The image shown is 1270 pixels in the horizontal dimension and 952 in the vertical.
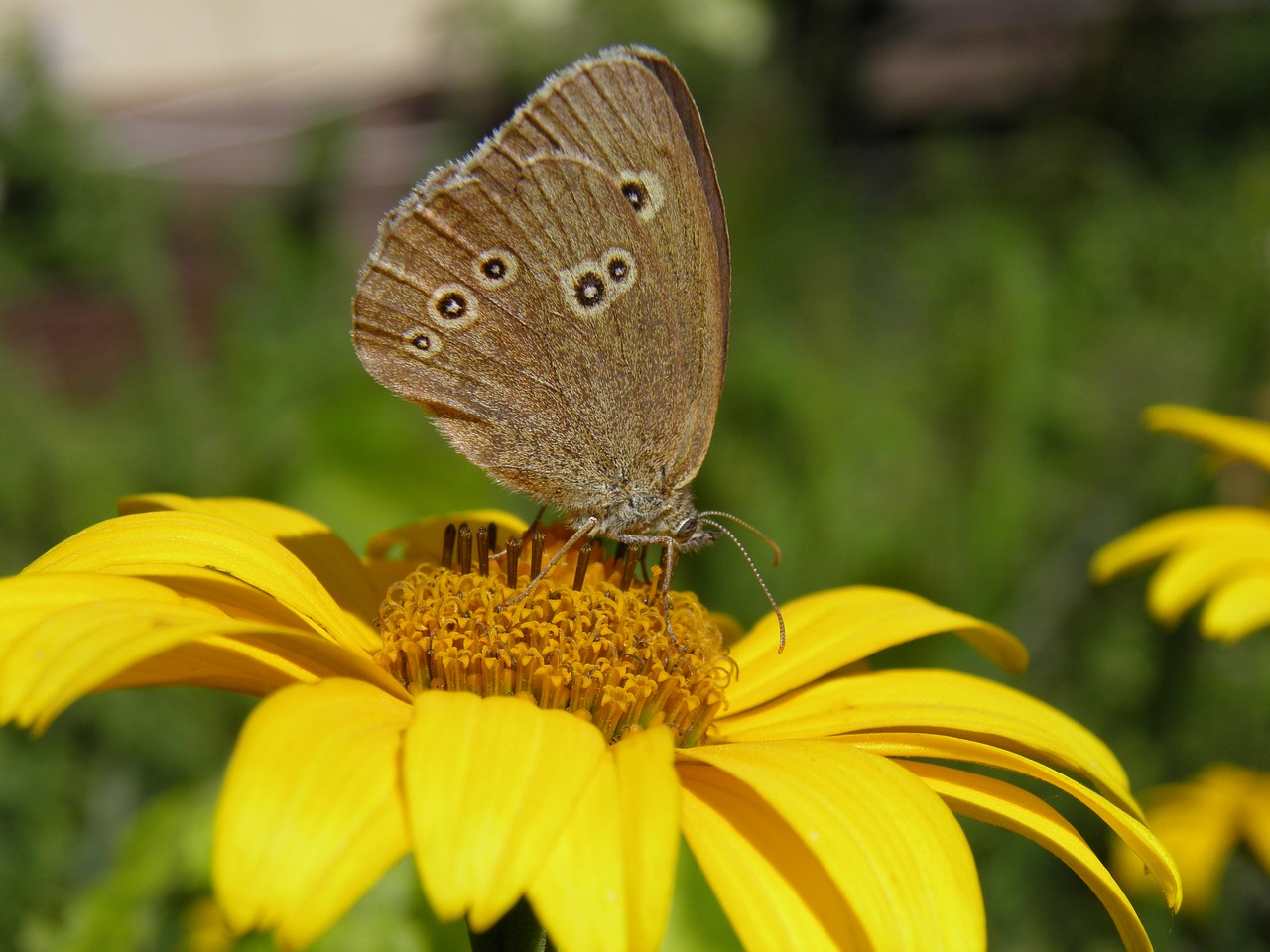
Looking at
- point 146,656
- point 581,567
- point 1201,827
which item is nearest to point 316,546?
point 581,567

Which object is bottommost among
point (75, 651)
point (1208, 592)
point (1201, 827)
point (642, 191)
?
point (1201, 827)

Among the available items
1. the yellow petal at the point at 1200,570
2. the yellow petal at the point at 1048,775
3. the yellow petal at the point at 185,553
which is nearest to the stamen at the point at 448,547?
the yellow petal at the point at 185,553

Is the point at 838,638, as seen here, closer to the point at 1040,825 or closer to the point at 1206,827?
the point at 1040,825

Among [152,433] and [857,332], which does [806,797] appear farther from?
[857,332]

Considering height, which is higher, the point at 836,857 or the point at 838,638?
the point at 836,857

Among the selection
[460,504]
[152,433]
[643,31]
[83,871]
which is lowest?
[83,871]

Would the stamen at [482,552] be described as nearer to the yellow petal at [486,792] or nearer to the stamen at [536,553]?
the stamen at [536,553]

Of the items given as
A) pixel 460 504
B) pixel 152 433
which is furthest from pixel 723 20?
pixel 460 504
